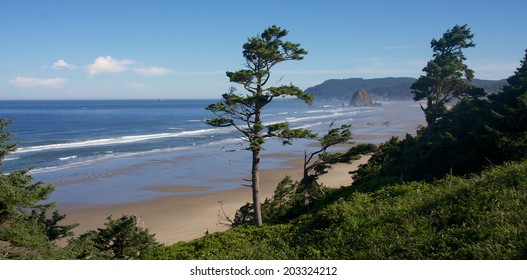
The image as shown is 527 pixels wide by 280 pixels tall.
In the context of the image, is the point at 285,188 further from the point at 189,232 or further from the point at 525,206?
the point at 525,206

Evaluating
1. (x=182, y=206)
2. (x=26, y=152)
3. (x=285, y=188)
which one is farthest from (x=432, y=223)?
(x=26, y=152)

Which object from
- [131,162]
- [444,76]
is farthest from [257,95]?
[131,162]

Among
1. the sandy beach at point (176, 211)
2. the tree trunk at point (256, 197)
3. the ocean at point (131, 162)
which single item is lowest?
the sandy beach at point (176, 211)

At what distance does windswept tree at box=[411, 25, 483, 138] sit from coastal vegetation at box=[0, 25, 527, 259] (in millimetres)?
3106

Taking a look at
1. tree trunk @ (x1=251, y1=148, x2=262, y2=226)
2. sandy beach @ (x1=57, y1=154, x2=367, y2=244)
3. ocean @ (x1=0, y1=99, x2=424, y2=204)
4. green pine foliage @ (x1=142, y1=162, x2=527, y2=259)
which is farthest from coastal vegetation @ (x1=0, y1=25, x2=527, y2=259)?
ocean @ (x1=0, y1=99, x2=424, y2=204)

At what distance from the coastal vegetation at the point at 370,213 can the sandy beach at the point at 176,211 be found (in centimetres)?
362

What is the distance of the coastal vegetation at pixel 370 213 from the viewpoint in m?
5.96

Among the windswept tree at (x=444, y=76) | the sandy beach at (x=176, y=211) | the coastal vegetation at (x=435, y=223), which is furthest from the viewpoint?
the windswept tree at (x=444, y=76)

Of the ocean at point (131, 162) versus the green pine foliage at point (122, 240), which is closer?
the green pine foliage at point (122, 240)

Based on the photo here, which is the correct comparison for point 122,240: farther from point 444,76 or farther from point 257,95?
point 444,76

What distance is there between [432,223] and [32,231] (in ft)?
33.8

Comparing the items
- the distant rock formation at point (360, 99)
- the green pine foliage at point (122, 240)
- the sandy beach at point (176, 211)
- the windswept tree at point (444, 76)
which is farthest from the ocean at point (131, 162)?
the distant rock formation at point (360, 99)

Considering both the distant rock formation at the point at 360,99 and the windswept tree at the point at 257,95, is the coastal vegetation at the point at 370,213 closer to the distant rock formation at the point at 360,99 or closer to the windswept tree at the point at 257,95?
the windswept tree at the point at 257,95

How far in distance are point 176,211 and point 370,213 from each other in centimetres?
1590
